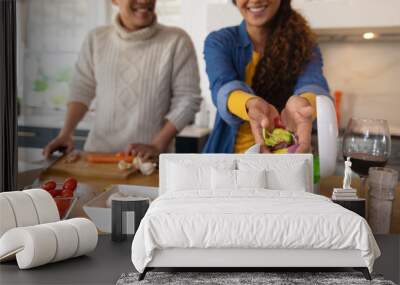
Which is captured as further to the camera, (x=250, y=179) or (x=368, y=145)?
(x=368, y=145)

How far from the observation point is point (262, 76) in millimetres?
3871

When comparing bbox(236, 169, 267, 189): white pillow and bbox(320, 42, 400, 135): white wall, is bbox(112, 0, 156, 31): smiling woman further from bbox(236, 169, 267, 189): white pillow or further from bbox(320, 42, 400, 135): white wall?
bbox(236, 169, 267, 189): white pillow

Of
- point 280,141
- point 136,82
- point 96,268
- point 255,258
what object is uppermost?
point 136,82

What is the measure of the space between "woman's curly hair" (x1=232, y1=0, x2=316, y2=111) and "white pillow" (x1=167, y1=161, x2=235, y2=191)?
0.92 metres

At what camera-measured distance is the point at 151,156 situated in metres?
4.16

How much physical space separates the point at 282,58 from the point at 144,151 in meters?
1.13

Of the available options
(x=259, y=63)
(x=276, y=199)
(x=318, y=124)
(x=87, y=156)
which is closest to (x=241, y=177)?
(x=276, y=199)

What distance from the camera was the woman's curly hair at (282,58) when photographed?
151 inches

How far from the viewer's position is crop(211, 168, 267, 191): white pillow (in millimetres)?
3084

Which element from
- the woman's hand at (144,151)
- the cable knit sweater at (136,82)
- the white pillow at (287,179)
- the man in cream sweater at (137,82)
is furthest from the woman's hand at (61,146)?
the white pillow at (287,179)

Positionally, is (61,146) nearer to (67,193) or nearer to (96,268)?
(67,193)

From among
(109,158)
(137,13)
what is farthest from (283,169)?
(137,13)

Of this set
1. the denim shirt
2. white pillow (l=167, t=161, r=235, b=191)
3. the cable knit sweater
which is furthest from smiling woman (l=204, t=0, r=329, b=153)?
white pillow (l=167, t=161, r=235, b=191)

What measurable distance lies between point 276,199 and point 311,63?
154 cm
